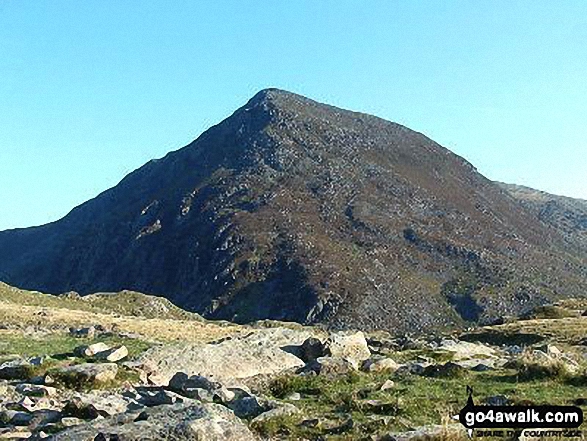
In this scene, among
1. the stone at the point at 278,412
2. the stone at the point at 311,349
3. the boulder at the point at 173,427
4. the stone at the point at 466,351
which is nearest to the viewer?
the boulder at the point at 173,427

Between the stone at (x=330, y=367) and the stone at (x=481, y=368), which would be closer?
the stone at (x=330, y=367)

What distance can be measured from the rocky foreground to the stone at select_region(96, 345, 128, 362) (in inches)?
2.5

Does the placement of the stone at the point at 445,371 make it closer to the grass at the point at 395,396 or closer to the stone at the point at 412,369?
the stone at the point at 412,369

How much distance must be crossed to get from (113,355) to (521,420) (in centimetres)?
1827

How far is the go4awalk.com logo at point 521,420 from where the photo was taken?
569 inches

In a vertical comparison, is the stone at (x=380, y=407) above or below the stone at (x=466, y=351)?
above

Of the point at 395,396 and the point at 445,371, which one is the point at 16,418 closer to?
the point at 395,396

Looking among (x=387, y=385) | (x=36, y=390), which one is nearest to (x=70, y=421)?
(x=36, y=390)

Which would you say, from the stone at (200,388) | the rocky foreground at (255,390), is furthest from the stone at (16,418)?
the stone at (200,388)

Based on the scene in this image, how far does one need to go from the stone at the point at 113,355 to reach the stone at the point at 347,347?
945cm

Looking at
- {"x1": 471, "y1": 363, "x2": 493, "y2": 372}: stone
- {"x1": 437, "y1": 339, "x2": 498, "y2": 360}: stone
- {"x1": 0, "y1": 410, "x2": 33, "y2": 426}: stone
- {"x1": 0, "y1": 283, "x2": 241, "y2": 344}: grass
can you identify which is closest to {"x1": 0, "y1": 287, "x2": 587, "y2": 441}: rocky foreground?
{"x1": 0, "y1": 410, "x2": 33, "y2": 426}: stone

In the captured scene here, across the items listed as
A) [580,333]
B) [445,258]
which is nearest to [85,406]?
[580,333]

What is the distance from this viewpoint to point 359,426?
16.2 meters

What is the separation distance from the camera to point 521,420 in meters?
15.4
